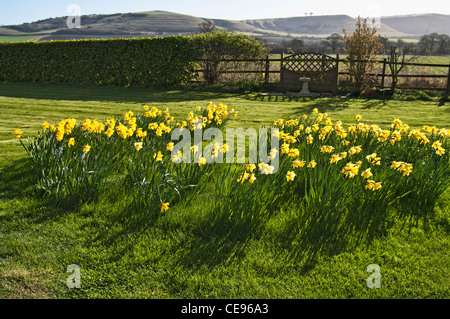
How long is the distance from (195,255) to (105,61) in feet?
47.6

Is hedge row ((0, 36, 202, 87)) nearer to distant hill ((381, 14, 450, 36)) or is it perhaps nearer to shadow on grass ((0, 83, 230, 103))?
shadow on grass ((0, 83, 230, 103))

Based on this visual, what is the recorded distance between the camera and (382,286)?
2652 mm

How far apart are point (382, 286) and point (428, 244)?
83cm

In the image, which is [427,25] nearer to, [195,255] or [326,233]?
[326,233]

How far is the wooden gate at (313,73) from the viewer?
1340 centimetres

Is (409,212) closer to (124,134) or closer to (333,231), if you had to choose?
(333,231)

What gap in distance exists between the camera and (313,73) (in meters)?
13.6

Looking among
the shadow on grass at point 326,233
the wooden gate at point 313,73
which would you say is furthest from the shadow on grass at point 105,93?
the shadow on grass at point 326,233

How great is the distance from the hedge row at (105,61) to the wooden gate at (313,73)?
3601mm

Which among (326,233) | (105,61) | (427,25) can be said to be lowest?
(326,233)

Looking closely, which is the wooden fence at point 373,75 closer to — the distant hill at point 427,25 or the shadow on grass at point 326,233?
the shadow on grass at point 326,233

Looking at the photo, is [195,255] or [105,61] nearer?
[195,255]

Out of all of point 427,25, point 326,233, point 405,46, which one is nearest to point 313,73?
point 405,46
